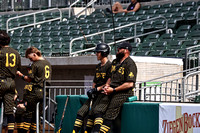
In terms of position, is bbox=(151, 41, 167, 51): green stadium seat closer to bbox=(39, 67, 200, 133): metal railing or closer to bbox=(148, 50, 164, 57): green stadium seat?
bbox=(148, 50, 164, 57): green stadium seat

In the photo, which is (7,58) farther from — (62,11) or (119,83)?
(62,11)

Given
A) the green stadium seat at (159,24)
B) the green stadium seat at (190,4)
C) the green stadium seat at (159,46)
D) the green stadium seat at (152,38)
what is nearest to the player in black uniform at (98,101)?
the green stadium seat at (159,46)

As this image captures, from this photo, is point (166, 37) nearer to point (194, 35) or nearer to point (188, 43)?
point (194, 35)

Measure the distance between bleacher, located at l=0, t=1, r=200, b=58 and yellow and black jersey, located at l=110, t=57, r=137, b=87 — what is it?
6126mm

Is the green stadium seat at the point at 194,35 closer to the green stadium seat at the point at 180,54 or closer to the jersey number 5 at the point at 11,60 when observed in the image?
the green stadium seat at the point at 180,54

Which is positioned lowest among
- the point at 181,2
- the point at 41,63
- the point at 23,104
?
the point at 23,104

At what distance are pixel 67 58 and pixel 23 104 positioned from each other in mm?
4881

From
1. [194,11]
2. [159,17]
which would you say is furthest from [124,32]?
[194,11]

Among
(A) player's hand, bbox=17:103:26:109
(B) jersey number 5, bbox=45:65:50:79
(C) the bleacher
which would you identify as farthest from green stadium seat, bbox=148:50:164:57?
(A) player's hand, bbox=17:103:26:109

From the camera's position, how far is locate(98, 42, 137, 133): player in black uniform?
318 inches

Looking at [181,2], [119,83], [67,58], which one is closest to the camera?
[119,83]

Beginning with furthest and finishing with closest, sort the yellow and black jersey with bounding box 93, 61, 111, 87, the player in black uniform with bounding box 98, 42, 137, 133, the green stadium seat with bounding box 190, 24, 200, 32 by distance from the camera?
the green stadium seat with bounding box 190, 24, 200, 32 < the yellow and black jersey with bounding box 93, 61, 111, 87 < the player in black uniform with bounding box 98, 42, 137, 133

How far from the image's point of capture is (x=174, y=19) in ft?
58.7

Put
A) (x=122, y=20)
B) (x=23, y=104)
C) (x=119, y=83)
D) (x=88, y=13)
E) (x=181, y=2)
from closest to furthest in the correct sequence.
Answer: (x=119, y=83) → (x=23, y=104) → (x=122, y=20) → (x=181, y=2) → (x=88, y=13)
